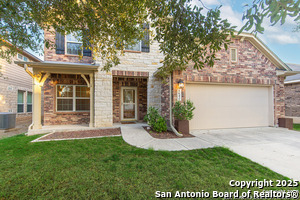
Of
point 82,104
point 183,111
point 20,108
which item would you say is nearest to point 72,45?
point 82,104

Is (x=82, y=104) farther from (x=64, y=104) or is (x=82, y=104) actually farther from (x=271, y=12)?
(x=271, y=12)

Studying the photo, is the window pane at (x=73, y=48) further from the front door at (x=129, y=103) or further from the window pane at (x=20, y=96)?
the window pane at (x=20, y=96)

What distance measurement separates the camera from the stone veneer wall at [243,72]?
5.89 m

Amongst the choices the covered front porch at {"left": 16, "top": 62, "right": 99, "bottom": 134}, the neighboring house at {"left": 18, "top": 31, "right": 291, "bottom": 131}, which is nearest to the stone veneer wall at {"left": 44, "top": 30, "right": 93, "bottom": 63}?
the neighboring house at {"left": 18, "top": 31, "right": 291, "bottom": 131}

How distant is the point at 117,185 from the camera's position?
2.12 metres

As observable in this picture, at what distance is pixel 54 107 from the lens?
7.12m

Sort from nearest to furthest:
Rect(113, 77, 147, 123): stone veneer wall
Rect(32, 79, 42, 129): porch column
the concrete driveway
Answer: the concrete driveway
Rect(32, 79, 42, 129): porch column
Rect(113, 77, 147, 123): stone veneer wall

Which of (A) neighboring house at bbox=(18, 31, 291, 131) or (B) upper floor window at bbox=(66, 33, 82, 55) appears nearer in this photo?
(A) neighboring house at bbox=(18, 31, 291, 131)

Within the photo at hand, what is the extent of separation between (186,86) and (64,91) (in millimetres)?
6721

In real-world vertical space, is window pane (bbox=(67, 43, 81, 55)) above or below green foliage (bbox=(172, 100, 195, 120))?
above

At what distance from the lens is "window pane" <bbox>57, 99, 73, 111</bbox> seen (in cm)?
728

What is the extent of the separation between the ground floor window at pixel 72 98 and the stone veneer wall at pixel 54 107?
225 millimetres

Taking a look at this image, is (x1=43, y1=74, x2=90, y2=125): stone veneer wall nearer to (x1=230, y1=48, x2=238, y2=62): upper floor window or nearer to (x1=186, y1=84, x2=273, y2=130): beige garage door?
(x1=186, y1=84, x2=273, y2=130): beige garage door

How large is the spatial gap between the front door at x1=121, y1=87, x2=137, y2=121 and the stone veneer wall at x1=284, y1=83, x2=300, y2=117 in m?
11.5
